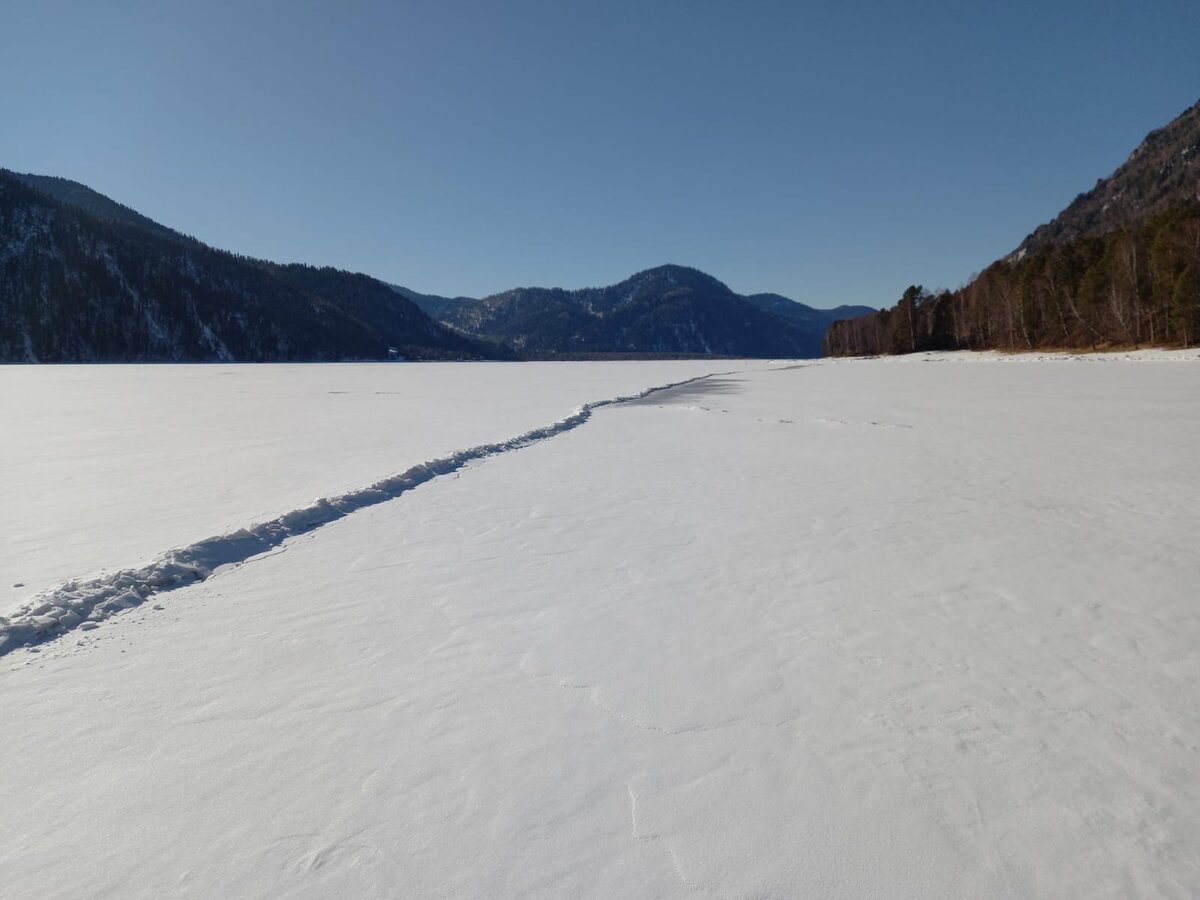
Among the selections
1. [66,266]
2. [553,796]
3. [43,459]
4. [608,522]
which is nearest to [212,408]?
[43,459]

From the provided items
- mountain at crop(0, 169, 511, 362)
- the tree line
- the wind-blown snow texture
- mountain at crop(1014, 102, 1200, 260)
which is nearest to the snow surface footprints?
the wind-blown snow texture

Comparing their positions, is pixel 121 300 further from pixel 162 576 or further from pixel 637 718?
pixel 637 718

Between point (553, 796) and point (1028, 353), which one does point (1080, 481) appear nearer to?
point (553, 796)

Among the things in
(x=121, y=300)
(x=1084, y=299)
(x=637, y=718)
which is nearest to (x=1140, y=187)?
(x=1084, y=299)

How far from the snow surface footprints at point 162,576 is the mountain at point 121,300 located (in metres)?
163

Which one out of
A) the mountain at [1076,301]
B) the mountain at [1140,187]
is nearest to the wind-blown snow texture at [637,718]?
the mountain at [1076,301]

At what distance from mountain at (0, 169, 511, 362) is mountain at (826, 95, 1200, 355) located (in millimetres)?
144211

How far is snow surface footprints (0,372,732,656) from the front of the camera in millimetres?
4484

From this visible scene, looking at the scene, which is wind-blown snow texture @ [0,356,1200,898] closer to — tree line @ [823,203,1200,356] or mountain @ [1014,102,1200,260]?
tree line @ [823,203,1200,356]

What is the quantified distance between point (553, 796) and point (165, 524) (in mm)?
6450

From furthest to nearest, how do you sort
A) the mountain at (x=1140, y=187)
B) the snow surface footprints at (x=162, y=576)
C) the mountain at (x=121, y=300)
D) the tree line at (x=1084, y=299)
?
the mountain at (x=121, y=300) < the mountain at (x=1140, y=187) < the tree line at (x=1084, y=299) < the snow surface footprints at (x=162, y=576)

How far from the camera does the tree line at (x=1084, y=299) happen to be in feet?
149

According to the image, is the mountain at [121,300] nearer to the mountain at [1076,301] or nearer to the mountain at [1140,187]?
the mountain at [1076,301]

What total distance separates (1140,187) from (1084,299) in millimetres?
130137
